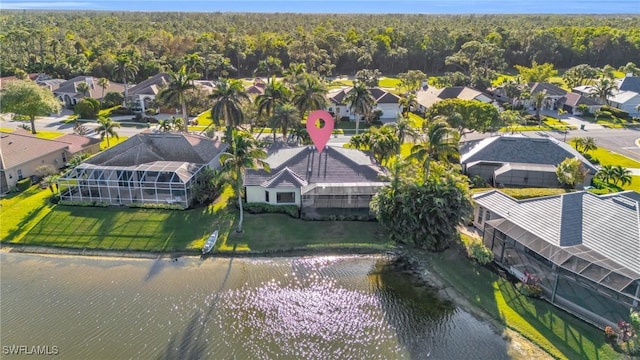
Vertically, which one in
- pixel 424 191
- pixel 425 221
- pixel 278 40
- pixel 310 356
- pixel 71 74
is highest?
pixel 278 40

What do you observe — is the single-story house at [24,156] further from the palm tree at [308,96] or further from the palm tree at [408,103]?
the palm tree at [408,103]

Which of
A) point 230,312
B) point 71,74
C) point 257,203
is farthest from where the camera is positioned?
point 71,74

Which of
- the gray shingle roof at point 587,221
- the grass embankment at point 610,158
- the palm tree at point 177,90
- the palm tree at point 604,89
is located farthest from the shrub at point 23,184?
the palm tree at point 604,89

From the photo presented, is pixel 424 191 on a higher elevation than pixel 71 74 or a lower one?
lower

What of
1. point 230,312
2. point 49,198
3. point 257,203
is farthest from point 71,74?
point 230,312

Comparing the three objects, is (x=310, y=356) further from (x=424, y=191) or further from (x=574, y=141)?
(x=574, y=141)

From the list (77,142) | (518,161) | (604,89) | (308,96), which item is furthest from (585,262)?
(604,89)
